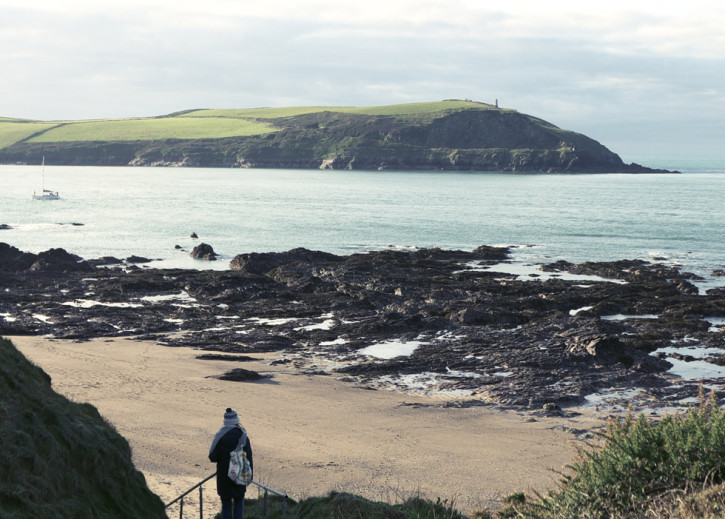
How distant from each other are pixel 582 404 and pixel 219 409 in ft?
37.6

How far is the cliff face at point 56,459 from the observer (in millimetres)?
9281

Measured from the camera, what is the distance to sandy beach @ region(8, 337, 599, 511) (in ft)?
57.3

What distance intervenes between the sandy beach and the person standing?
15.1 ft

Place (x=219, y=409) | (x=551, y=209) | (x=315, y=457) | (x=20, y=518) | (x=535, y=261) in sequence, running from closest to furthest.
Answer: (x=20, y=518) < (x=315, y=457) < (x=219, y=409) < (x=535, y=261) < (x=551, y=209)

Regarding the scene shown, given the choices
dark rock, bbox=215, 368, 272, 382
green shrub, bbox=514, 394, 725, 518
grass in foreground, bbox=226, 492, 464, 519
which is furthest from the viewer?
dark rock, bbox=215, 368, 272, 382

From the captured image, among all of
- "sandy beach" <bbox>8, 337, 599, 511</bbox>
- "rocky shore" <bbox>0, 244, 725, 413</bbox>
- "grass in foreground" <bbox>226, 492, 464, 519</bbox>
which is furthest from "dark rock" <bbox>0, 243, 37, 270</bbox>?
"grass in foreground" <bbox>226, 492, 464, 519</bbox>

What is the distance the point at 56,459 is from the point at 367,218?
265ft

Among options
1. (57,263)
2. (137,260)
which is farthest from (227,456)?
(137,260)

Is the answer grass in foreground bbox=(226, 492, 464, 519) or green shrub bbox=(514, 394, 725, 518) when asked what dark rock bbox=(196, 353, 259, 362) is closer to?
grass in foreground bbox=(226, 492, 464, 519)

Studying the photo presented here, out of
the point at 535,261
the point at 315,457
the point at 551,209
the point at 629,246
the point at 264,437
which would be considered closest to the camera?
the point at 315,457

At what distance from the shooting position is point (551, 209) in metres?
102

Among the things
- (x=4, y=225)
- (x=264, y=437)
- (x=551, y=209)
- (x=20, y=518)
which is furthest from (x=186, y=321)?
(x=551, y=209)

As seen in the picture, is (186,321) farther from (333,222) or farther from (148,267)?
(333,222)

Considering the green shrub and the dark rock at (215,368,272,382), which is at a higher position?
the green shrub
